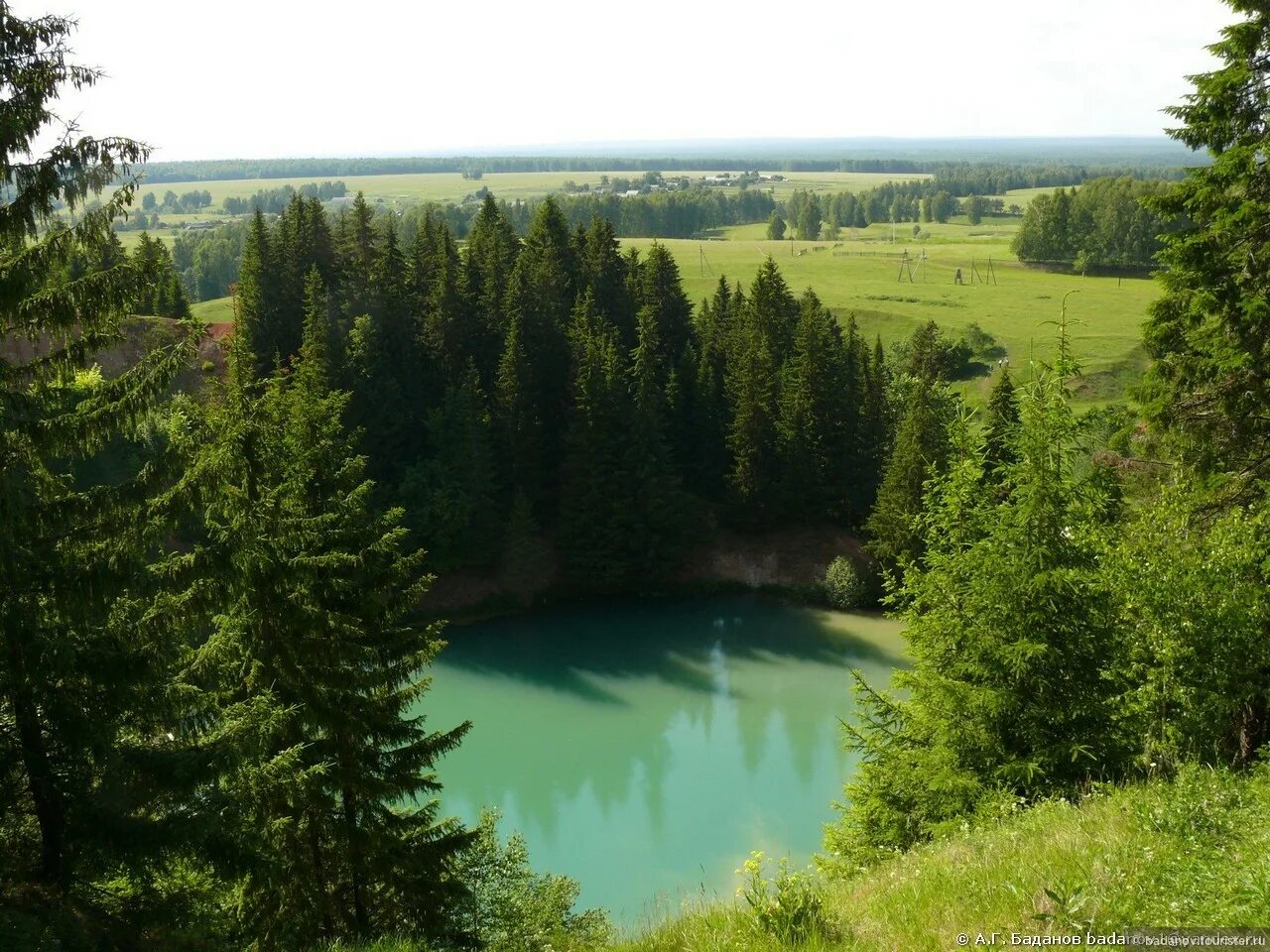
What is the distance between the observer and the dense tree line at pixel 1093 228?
83875mm

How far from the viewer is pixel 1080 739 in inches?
452

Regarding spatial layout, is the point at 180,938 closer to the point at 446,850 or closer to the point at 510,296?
the point at 446,850

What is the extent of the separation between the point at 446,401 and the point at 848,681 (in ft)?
60.4

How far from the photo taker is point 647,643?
112ft

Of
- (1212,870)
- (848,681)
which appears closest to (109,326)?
(1212,870)

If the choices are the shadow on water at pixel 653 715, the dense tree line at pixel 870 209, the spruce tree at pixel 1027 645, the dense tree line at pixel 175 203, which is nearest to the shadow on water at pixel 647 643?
the shadow on water at pixel 653 715

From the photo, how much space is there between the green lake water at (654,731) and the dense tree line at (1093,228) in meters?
65.4

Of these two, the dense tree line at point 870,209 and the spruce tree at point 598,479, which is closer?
the spruce tree at point 598,479

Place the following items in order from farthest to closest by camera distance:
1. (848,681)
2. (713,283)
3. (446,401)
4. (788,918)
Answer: (713,283) → (446,401) → (848,681) → (788,918)

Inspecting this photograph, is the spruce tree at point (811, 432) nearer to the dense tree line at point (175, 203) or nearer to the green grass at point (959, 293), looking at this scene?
the green grass at point (959, 293)

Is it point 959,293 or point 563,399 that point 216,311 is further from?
point 959,293

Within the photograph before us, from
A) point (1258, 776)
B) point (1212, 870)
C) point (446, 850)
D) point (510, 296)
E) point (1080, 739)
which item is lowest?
point (446, 850)

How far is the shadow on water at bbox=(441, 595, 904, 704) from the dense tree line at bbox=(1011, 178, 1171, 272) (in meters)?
63.6


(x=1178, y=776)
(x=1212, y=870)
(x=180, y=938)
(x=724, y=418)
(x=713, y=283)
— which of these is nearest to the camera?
(x=1212, y=870)
